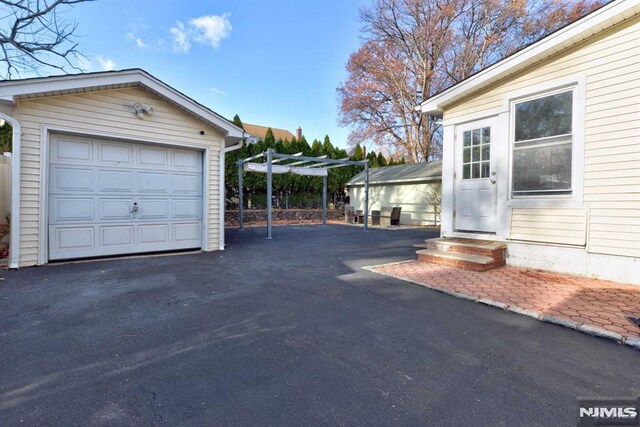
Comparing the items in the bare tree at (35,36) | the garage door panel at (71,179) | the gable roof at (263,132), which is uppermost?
the gable roof at (263,132)

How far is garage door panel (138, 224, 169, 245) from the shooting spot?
247 inches

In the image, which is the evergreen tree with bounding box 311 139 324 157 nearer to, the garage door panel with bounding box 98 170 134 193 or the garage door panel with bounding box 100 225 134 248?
the garage door panel with bounding box 98 170 134 193

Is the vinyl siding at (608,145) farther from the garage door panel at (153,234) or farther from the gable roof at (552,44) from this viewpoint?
the garage door panel at (153,234)

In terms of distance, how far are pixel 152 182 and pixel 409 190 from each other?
12.2 meters

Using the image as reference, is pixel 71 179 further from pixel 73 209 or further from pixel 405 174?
pixel 405 174

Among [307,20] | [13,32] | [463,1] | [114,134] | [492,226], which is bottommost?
[492,226]

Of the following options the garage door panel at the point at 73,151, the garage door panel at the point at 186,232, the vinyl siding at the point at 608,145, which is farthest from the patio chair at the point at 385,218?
the garage door panel at the point at 73,151

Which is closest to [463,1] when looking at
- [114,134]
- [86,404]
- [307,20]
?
[307,20]

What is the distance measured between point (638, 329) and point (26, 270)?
785cm

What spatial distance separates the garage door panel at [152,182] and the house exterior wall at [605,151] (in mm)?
7058

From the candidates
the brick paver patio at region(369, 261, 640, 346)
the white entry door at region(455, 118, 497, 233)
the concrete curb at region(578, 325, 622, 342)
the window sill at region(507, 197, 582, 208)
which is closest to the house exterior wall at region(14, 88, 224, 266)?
the brick paver patio at region(369, 261, 640, 346)

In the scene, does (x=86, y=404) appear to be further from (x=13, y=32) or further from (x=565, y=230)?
(x=13, y=32)

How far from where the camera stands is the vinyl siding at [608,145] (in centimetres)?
392

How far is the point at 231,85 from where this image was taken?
14898mm
